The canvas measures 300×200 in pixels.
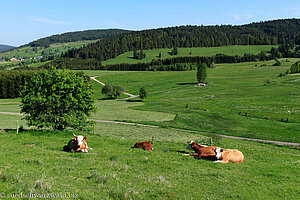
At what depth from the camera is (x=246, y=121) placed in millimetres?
61000

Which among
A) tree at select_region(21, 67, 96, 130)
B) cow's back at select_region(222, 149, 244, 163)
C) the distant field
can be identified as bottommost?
the distant field

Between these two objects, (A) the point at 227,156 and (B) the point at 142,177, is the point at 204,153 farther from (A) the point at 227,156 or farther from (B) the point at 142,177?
(B) the point at 142,177

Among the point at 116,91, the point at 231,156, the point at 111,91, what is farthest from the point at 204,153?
the point at 116,91

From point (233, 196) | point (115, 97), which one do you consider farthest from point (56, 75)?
point (115, 97)

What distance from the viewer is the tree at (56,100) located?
27.3m

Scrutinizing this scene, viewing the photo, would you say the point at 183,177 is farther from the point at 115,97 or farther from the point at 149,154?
the point at 115,97

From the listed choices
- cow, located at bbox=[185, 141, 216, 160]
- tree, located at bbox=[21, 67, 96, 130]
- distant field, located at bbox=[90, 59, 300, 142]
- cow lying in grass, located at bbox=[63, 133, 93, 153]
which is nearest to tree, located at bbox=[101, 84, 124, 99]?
distant field, located at bbox=[90, 59, 300, 142]

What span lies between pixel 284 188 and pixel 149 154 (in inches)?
352

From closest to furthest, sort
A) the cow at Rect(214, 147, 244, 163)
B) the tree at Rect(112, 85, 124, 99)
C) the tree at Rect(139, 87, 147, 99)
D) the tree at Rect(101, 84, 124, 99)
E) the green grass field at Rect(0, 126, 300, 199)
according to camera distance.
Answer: the green grass field at Rect(0, 126, 300, 199) → the cow at Rect(214, 147, 244, 163) → the tree at Rect(139, 87, 147, 99) → the tree at Rect(101, 84, 124, 99) → the tree at Rect(112, 85, 124, 99)

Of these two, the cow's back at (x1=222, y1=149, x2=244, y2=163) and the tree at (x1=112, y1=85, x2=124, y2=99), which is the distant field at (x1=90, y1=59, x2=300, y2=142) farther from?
the cow's back at (x1=222, y1=149, x2=244, y2=163)

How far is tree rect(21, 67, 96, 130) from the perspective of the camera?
1076 inches

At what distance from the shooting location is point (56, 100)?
27953 millimetres

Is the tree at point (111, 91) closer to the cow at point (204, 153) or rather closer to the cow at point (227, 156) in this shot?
the cow at point (204, 153)

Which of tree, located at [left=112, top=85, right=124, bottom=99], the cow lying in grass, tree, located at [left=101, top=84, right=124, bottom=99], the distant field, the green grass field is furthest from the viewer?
tree, located at [left=112, top=85, right=124, bottom=99]
